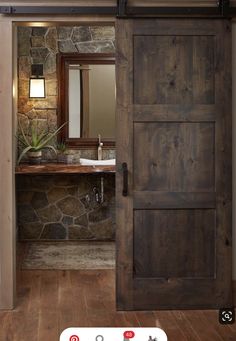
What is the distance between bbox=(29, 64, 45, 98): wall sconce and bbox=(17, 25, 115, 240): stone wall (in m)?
0.05

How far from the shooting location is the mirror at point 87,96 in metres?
6.08

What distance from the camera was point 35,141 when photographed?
5.86 m

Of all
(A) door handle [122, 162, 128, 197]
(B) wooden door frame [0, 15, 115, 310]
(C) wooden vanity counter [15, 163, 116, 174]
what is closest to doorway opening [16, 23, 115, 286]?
(C) wooden vanity counter [15, 163, 116, 174]

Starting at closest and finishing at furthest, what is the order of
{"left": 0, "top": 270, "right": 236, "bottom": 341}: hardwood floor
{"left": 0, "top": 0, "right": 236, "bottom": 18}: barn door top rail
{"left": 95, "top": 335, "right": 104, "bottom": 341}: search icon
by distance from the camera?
{"left": 95, "top": 335, "right": 104, "bottom": 341}: search icon < {"left": 0, "top": 270, "right": 236, "bottom": 341}: hardwood floor < {"left": 0, "top": 0, "right": 236, "bottom": 18}: barn door top rail

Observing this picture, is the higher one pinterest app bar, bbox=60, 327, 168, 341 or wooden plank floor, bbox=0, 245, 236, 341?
pinterest app bar, bbox=60, 327, 168, 341

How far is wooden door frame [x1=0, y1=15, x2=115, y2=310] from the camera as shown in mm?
3541

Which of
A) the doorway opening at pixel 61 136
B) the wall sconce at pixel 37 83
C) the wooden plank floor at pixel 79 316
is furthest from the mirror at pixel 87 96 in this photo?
the wooden plank floor at pixel 79 316

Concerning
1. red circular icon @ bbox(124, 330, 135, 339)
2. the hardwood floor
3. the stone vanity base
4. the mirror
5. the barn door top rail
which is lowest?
the hardwood floor

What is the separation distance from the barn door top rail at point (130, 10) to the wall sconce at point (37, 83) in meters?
2.53

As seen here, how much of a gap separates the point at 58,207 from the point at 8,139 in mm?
2648

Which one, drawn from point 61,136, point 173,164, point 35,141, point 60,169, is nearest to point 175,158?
point 173,164

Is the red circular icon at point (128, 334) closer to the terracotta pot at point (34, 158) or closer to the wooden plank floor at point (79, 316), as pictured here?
the wooden plank floor at point (79, 316)

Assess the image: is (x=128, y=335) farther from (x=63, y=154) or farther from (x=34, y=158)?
(x=63, y=154)

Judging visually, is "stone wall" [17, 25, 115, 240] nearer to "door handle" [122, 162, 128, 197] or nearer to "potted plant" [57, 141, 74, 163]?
"potted plant" [57, 141, 74, 163]
